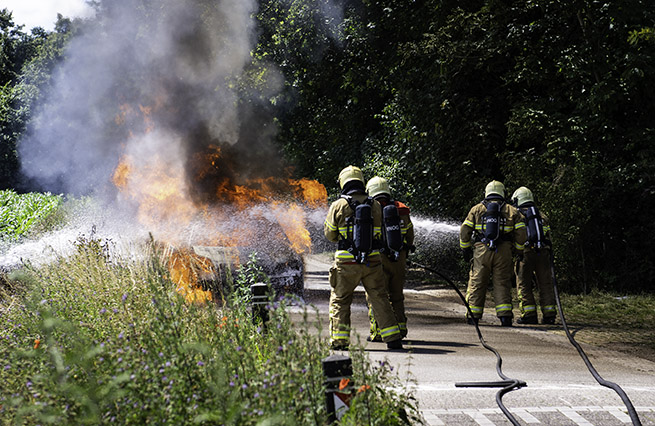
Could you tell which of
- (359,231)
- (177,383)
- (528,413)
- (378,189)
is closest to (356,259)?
(359,231)

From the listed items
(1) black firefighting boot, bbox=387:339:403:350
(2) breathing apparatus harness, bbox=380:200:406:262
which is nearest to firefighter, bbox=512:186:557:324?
(2) breathing apparatus harness, bbox=380:200:406:262

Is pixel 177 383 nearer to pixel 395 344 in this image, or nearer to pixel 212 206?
pixel 395 344

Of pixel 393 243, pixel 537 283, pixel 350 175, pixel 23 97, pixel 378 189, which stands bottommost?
pixel 537 283

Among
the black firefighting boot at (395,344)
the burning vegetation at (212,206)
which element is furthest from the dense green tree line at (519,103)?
the black firefighting boot at (395,344)

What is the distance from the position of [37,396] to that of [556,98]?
14146 millimetres

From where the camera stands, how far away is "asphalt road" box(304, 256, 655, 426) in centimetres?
557

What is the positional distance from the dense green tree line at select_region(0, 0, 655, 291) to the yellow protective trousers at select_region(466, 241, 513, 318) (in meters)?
3.60

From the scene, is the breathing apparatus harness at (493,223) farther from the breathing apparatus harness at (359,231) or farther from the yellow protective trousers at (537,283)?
the breathing apparatus harness at (359,231)

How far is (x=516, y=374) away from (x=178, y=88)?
13681mm

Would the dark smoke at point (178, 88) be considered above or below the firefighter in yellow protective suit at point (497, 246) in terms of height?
above

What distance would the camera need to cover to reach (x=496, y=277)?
1066cm

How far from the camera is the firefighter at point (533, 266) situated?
35.9ft

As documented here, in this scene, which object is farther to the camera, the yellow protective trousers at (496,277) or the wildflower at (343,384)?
the yellow protective trousers at (496,277)

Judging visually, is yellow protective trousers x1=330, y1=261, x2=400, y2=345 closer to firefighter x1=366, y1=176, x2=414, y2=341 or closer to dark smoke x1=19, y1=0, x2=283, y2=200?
firefighter x1=366, y1=176, x2=414, y2=341
